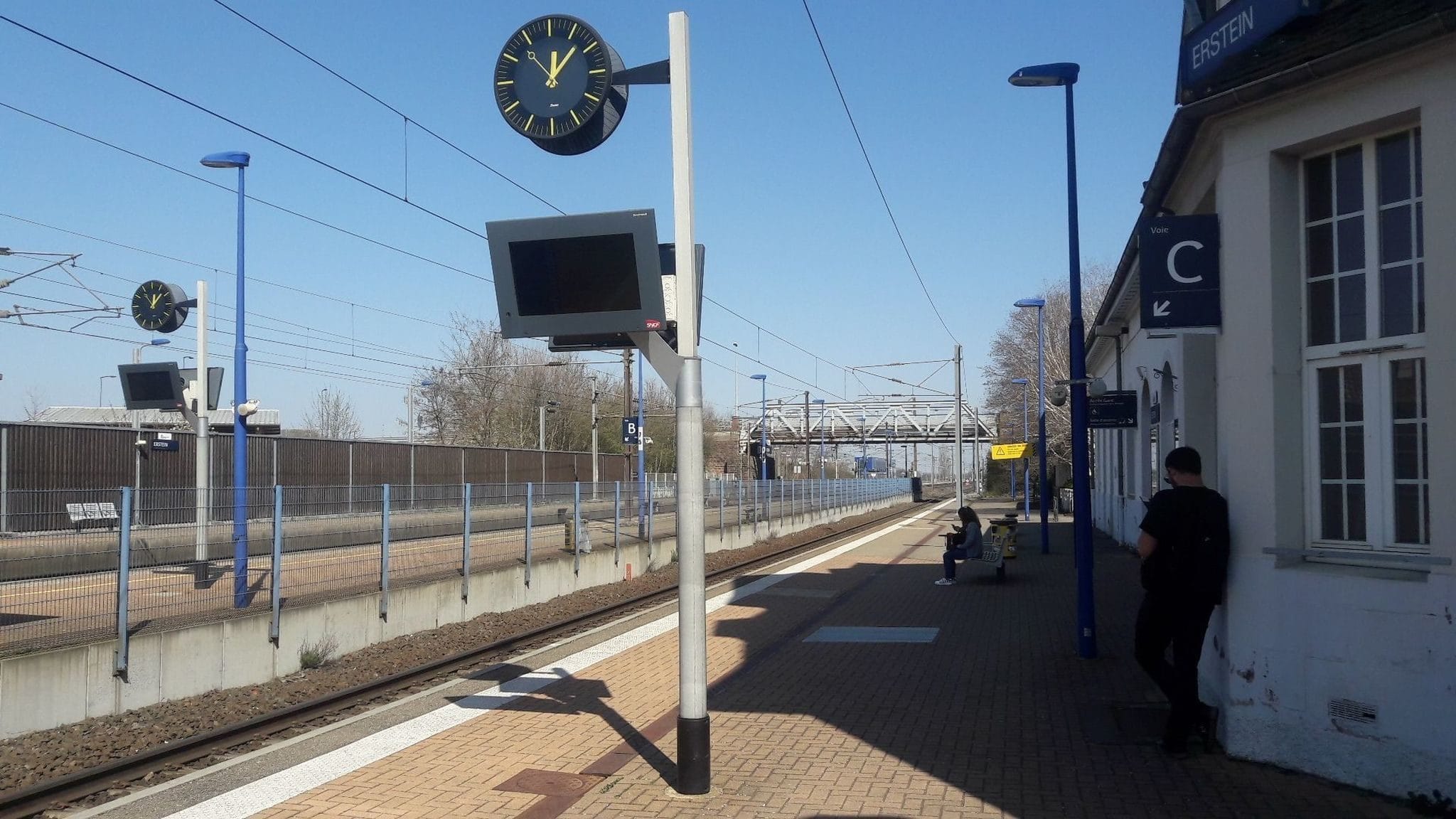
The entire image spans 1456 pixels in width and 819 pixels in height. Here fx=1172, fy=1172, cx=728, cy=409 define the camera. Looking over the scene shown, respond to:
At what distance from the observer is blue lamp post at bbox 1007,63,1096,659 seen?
11398mm

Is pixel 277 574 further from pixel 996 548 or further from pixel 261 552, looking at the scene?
pixel 996 548

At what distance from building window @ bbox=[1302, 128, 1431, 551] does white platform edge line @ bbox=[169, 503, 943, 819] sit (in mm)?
6349

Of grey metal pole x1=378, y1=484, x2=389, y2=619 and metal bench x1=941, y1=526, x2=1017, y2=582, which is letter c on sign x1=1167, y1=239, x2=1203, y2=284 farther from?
metal bench x1=941, y1=526, x2=1017, y2=582

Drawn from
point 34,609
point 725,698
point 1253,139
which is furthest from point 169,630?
point 1253,139

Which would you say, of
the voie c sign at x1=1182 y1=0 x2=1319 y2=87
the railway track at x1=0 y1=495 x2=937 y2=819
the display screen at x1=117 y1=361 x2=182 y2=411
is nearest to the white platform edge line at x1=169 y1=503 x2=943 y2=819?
the railway track at x1=0 y1=495 x2=937 y2=819

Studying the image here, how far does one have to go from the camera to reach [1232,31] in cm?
738

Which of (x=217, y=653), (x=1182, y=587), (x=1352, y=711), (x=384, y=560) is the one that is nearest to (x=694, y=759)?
(x=1182, y=587)

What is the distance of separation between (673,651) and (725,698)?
2916mm

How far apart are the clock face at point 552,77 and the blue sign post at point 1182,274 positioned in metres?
3.81

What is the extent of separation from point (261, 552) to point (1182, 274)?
9173mm

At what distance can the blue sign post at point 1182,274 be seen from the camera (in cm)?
772

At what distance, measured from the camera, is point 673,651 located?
12820 mm

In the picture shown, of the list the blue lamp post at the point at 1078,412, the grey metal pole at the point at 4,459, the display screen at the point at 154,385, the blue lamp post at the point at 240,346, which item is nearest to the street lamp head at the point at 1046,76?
the blue lamp post at the point at 1078,412

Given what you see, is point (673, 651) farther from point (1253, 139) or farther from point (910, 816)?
point (1253, 139)
